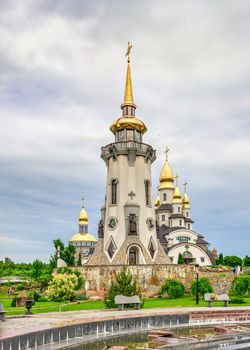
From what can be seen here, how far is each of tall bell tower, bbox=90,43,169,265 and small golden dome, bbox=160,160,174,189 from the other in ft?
89.1

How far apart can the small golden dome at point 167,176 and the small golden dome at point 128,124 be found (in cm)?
2718

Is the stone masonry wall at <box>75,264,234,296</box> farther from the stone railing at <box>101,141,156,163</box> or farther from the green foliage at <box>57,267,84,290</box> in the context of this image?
the stone railing at <box>101,141,156,163</box>

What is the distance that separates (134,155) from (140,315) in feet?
92.2

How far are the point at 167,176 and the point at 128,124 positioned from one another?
29366 millimetres

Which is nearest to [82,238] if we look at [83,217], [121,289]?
[83,217]

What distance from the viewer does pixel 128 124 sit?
4728cm

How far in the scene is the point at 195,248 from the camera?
64.5 metres

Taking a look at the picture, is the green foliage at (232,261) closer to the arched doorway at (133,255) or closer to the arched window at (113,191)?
the arched doorway at (133,255)

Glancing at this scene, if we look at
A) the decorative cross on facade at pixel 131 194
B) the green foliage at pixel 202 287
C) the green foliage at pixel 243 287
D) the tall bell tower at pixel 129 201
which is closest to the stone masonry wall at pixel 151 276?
the tall bell tower at pixel 129 201

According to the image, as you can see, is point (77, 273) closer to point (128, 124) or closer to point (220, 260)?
point (128, 124)

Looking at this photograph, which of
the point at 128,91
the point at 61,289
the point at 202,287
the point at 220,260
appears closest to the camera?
the point at 61,289

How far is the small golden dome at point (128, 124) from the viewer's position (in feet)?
155

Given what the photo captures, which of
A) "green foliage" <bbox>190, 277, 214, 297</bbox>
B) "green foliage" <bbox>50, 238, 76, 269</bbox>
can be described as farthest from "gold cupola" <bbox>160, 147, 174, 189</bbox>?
"green foliage" <bbox>190, 277, 214, 297</bbox>

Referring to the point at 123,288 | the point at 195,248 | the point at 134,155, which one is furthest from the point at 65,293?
the point at 195,248
